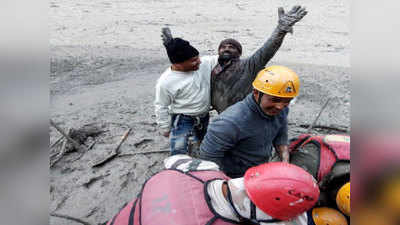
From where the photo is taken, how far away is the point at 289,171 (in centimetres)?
136

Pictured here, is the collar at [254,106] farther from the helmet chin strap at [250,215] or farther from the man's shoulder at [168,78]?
the man's shoulder at [168,78]

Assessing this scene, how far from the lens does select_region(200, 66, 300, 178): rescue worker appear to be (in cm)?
195

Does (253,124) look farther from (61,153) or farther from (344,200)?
(61,153)

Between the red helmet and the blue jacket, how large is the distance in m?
0.71

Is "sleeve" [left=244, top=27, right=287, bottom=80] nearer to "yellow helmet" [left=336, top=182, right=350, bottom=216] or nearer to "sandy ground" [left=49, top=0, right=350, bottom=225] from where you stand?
"yellow helmet" [left=336, top=182, right=350, bottom=216]

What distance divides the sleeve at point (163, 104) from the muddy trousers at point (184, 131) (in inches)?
3.5

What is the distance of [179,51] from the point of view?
2.59 metres

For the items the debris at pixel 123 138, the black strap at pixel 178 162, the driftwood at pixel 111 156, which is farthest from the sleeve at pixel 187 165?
the debris at pixel 123 138

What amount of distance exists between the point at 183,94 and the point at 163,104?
242 mm

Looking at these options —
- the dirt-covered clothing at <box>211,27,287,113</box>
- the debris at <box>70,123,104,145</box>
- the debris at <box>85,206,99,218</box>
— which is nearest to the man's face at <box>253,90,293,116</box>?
the dirt-covered clothing at <box>211,27,287,113</box>

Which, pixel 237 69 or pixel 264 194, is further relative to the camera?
pixel 237 69

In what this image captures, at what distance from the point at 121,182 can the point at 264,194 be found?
2550 millimetres
